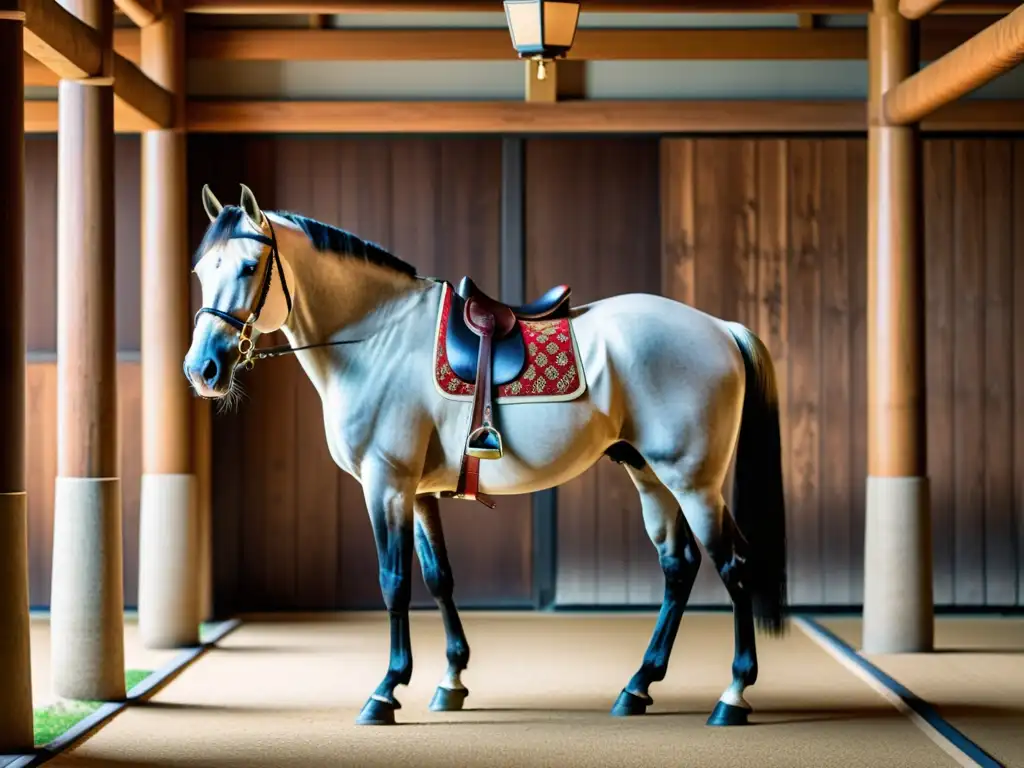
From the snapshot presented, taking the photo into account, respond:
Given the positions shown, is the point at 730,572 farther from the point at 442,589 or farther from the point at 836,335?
the point at 836,335

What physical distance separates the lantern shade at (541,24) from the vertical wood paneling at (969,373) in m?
3.22

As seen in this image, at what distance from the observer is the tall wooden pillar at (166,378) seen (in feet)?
18.7

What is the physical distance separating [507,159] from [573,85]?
0.52 meters

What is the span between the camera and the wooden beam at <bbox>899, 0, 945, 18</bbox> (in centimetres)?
529

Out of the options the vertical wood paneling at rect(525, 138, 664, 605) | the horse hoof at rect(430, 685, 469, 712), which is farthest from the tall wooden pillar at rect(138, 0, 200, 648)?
the vertical wood paneling at rect(525, 138, 664, 605)

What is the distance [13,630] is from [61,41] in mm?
1912

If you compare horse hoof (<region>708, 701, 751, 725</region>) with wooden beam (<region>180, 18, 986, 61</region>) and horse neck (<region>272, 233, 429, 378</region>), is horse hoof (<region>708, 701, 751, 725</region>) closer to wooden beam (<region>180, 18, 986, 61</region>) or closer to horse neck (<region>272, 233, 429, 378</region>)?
horse neck (<region>272, 233, 429, 378</region>)

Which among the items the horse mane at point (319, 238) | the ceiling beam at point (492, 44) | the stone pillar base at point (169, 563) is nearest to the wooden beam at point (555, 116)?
the ceiling beam at point (492, 44)

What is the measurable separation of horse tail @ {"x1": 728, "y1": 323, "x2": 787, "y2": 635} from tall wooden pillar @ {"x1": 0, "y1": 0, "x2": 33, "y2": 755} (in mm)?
2349

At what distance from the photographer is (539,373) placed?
4.24m

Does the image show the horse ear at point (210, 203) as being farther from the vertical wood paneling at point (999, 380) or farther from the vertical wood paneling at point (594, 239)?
the vertical wood paneling at point (999, 380)

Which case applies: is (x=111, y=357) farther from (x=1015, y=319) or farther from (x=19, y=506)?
(x=1015, y=319)

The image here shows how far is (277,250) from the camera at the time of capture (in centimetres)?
418

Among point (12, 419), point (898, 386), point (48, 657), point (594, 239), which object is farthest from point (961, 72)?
point (48, 657)
